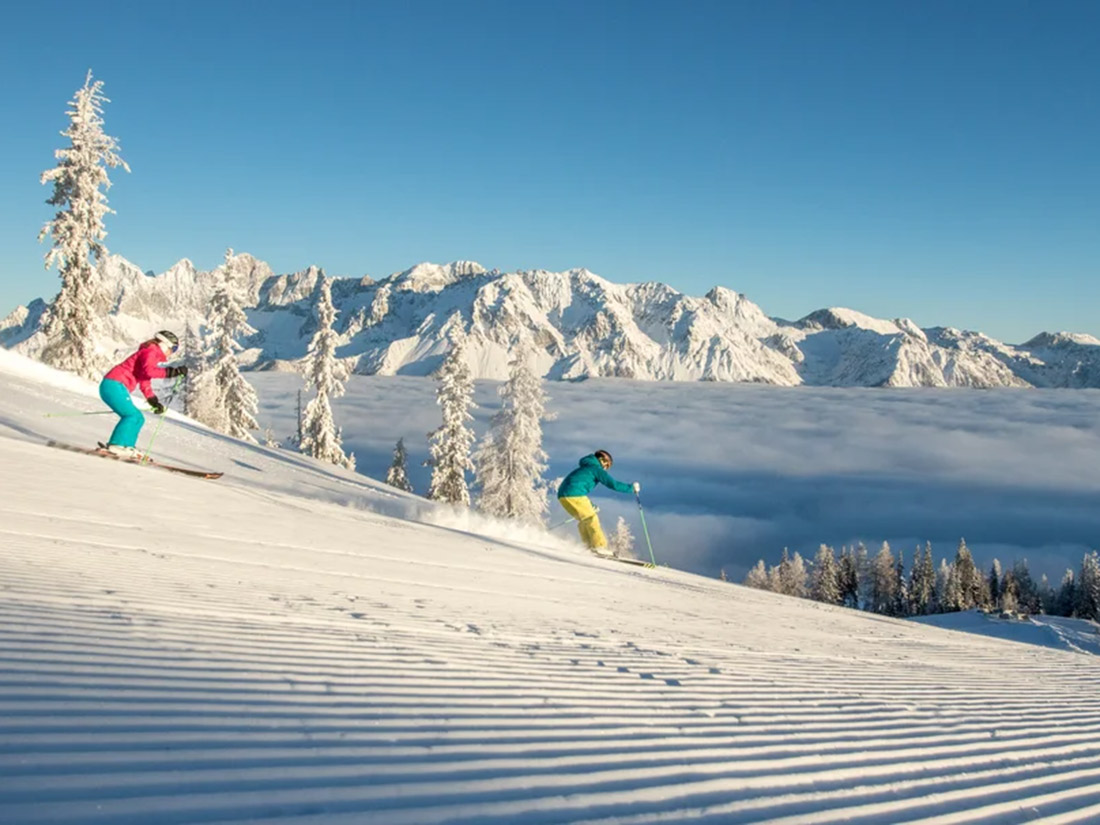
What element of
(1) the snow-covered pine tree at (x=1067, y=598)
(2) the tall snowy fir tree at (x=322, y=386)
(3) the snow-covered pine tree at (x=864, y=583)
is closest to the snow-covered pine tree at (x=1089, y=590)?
(1) the snow-covered pine tree at (x=1067, y=598)

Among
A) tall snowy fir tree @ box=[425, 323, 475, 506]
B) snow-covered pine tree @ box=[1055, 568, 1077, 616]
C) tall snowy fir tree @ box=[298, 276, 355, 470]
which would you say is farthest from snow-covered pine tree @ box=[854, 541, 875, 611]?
tall snowy fir tree @ box=[298, 276, 355, 470]

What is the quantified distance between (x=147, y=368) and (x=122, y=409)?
102 centimetres

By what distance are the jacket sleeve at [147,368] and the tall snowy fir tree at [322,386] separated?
30.9m

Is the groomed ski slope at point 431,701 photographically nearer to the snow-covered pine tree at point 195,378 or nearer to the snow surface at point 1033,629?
the snow surface at point 1033,629

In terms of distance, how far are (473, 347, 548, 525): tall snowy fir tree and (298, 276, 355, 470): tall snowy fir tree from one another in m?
10.6

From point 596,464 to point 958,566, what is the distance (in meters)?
101

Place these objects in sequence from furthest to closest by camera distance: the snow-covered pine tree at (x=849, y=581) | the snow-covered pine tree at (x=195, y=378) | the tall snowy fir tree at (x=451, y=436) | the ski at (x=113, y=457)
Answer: the snow-covered pine tree at (x=849, y=581)
the tall snowy fir tree at (x=451, y=436)
the snow-covered pine tree at (x=195, y=378)
the ski at (x=113, y=457)

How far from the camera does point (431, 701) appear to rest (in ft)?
15.1

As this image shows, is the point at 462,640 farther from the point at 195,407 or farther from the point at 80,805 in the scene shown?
the point at 195,407

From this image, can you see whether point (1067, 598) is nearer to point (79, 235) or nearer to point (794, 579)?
point (794, 579)

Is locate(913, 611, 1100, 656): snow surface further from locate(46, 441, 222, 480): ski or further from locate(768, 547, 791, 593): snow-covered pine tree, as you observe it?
locate(768, 547, 791, 593): snow-covered pine tree

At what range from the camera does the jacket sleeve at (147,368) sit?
14281 mm

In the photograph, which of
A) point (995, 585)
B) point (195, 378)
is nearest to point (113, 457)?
point (195, 378)

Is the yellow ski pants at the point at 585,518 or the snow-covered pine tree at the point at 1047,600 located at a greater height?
the yellow ski pants at the point at 585,518
